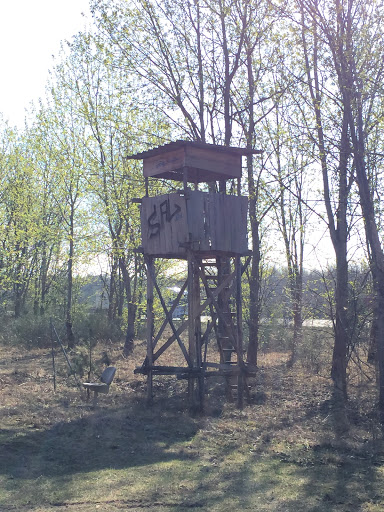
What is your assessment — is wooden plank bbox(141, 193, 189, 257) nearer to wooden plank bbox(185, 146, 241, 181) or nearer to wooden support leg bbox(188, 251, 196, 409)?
wooden support leg bbox(188, 251, 196, 409)

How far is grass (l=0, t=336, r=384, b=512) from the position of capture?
6.56 meters

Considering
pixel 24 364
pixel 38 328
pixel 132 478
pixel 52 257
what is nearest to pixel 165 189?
pixel 24 364

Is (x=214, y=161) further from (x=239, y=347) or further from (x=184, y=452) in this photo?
(x=184, y=452)

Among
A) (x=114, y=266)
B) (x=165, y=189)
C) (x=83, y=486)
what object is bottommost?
(x=83, y=486)

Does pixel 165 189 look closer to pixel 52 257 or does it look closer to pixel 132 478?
pixel 132 478

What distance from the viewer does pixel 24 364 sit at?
18.5 m

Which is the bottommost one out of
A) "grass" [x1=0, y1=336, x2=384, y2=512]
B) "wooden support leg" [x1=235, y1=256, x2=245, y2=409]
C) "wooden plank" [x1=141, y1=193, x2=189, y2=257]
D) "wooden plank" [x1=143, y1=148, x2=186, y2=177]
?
"grass" [x1=0, y1=336, x2=384, y2=512]

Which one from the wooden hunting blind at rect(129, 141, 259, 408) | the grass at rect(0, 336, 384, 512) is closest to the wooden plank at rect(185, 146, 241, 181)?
the wooden hunting blind at rect(129, 141, 259, 408)

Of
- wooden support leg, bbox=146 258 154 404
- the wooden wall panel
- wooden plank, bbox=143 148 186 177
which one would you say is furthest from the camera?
wooden support leg, bbox=146 258 154 404

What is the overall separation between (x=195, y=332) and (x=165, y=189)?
7033 millimetres

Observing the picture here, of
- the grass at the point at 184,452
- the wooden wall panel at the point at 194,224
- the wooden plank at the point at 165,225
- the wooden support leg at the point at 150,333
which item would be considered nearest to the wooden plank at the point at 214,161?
the wooden wall panel at the point at 194,224

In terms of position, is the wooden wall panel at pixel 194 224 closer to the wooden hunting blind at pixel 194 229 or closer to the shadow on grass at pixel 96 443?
the wooden hunting blind at pixel 194 229

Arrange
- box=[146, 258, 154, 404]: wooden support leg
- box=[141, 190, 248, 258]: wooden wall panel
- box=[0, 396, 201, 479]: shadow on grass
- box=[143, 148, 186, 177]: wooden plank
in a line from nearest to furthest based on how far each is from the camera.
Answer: box=[0, 396, 201, 479]: shadow on grass < box=[141, 190, 248, 258]: wooden wall panel < box=[143, 148, 186, 177]: wooden plank < box=[146, 258, 154, 404]: wooden support leg

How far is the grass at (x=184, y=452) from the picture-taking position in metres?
6.56
